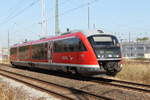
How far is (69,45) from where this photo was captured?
15.2 m

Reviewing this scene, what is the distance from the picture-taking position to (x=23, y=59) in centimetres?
2577

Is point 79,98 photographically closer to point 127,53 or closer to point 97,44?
point 97,44

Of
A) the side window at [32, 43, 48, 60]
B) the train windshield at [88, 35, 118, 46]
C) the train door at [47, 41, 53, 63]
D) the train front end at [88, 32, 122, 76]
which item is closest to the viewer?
the train front end at [88, 32, 122, 76]

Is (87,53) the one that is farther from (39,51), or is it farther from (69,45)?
(39,51)

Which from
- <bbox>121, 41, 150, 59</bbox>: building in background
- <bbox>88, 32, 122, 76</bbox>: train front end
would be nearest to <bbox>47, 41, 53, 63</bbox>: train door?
<bbox>88, 32, 122, 76</bbox>: train front end

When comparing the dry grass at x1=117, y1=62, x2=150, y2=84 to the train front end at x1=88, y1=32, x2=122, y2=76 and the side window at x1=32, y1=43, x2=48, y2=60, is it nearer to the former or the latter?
the train front end at x1=88, y1=32, x2=122, y2=76

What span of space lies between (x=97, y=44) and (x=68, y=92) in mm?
4110

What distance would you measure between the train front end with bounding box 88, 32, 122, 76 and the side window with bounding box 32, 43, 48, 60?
21.5 feet

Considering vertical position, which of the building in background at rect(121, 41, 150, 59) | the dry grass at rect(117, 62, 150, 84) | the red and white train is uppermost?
the building in background at rect(121, 41, 150, 59)

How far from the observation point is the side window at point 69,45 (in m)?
13.9

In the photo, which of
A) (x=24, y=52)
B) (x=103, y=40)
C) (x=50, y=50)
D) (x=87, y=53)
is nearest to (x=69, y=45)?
(x=87, y=53)

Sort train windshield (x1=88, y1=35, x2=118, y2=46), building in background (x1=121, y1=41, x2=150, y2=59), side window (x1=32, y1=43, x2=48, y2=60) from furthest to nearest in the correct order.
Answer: building in background (x1=121, y1=41, x2=150, y2=59) < side window (x1=32, y1=43, x2=48, y2=60) < train windshield (x1=88, y1=35, x2=118, y2=46)

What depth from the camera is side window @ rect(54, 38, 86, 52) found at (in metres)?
13.9

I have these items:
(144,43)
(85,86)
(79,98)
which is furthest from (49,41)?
(144,43)
